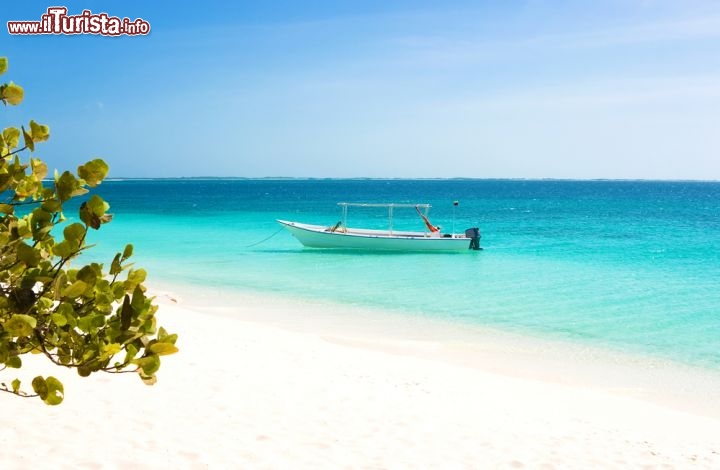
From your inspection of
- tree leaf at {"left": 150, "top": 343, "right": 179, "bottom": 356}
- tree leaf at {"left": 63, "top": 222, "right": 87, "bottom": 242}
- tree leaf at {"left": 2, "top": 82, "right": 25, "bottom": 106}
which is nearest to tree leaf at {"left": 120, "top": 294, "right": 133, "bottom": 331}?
tree leaf at {"left": 150, "top": 343, "right": 179, "bottom": 356}

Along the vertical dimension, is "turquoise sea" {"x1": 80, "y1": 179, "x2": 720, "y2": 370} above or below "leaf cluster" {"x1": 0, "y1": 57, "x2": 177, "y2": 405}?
below

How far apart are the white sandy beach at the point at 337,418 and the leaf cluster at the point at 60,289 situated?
3591 millimetres

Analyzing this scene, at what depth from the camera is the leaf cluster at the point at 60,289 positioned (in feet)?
6.14

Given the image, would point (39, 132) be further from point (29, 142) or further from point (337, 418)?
point (337, 418)

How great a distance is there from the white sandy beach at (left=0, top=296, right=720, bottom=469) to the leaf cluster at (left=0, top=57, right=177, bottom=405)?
359 cm

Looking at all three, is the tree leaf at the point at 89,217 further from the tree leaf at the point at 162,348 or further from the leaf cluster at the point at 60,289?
the tree leaf at the point at 162,348

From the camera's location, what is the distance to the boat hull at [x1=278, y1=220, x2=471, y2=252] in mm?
26531

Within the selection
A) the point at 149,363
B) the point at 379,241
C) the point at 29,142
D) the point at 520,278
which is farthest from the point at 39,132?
the point at 379,241

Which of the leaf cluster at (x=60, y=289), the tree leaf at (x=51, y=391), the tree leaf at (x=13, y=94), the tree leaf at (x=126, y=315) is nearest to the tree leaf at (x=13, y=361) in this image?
the leaf cluster at (x=60, y=289)

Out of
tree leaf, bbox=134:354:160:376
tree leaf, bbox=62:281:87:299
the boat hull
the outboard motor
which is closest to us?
tree leaf, bbox=62:281:87:299

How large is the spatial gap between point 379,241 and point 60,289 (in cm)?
2472

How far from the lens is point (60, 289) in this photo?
73.0 inches

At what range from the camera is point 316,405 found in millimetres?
7152

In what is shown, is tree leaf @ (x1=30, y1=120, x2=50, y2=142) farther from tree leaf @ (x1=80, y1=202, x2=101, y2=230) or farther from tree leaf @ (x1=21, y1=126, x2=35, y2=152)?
tree leaf @ (x1=80, y1=202, x2=101, y2=230)
